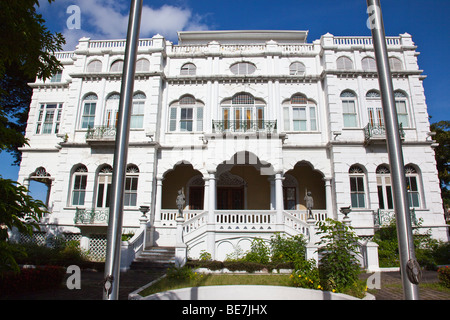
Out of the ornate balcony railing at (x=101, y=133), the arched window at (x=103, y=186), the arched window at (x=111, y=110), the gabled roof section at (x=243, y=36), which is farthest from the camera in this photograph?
the gabled roof section at (x=243, y=36)

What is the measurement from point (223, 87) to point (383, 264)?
13.1 meters

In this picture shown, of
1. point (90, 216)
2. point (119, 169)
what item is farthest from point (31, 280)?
point (119, 169)

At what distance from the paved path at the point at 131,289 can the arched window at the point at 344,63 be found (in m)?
12.3

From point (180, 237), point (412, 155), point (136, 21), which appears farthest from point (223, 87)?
point (136, 21)

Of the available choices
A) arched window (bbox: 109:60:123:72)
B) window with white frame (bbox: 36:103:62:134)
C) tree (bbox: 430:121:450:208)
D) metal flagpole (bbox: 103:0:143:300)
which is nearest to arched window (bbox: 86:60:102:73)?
arched window (bbox: 109:60:123:72)

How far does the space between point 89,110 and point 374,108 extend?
1777 cm

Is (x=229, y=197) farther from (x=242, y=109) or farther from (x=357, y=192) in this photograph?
(x=357, y=192)

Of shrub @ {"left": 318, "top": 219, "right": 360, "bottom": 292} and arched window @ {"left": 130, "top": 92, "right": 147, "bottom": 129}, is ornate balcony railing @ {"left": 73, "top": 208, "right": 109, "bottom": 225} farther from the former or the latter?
shrub @ {"left": 318, "top": 219, "right": 360, "bottom": 292}

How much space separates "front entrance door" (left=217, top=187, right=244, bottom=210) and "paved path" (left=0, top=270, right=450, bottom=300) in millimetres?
7487

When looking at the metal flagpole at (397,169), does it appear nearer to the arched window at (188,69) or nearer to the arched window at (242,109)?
the arched window at (242,109)

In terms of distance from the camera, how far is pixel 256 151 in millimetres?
15477

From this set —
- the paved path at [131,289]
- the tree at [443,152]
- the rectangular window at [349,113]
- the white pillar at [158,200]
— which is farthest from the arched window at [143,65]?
the tree at [443,152]

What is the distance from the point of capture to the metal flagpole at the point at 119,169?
349cm
